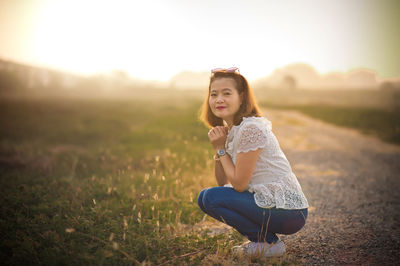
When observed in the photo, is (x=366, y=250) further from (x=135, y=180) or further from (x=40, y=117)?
(x=40, y=117)

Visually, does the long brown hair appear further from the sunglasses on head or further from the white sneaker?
the white sneaker

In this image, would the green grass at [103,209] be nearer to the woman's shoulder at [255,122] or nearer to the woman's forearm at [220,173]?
the woman's forearm at [220,173]

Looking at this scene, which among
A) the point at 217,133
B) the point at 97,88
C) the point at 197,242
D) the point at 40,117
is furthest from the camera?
the point at 97,88

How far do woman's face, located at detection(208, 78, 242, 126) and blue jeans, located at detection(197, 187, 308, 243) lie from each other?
2.63 feet

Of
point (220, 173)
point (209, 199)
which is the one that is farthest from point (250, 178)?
point (220, 173)

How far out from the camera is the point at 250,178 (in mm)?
2355

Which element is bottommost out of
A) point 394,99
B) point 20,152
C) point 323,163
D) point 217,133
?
point 20,152

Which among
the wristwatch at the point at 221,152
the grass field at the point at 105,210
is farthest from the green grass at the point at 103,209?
the wristwatch at the point at 221,152

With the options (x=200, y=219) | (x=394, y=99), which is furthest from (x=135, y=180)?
(x=394, y=99)

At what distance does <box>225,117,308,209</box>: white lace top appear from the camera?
234 centimetres

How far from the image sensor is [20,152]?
8.39 m

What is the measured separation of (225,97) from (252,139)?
55cm

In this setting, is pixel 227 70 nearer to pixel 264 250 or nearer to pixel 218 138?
pixel 218 138

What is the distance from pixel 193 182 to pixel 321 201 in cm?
236
